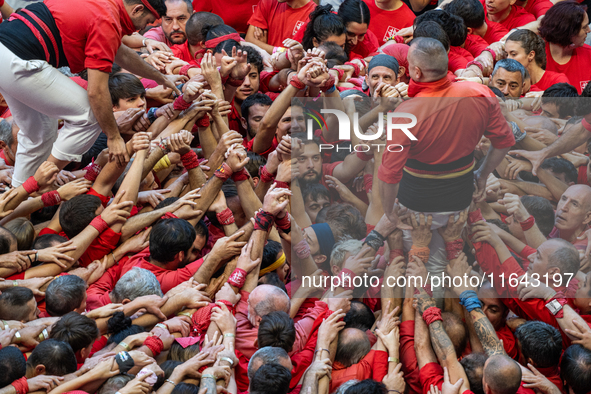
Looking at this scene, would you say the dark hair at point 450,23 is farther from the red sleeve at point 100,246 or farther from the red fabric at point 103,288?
the red fabric at point 103,288

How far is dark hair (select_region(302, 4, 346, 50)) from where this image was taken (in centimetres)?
590

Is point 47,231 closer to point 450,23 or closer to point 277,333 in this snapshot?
point 277,333

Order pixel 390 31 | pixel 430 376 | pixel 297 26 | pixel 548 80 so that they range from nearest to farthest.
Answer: pixel 430 376 → pixel 548 80 → pixel 297 26 → pixel 390 31

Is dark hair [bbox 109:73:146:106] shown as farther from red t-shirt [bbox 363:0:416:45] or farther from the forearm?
red t-shirt [bbox 363:0:416:45]

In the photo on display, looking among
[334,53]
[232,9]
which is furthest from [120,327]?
[232,9]

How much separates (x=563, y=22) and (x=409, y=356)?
12.5 feet

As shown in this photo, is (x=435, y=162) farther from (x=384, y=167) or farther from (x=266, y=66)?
(x=266, y=66)

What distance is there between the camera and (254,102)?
5.55 metres

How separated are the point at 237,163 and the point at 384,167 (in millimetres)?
1102

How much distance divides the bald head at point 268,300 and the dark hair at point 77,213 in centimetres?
138

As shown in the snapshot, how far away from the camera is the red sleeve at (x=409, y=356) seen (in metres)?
3.76

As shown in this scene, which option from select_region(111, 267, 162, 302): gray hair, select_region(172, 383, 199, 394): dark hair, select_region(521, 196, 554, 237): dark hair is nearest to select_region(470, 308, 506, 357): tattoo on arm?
select_region(521, 196, 554, 237): dark hair

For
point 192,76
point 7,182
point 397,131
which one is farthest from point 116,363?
point 192,76

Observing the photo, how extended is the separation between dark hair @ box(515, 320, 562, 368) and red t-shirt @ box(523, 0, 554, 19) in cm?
422
